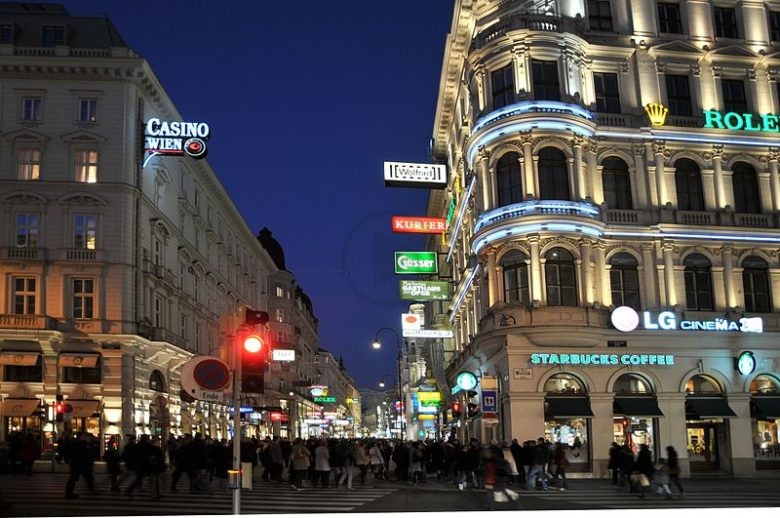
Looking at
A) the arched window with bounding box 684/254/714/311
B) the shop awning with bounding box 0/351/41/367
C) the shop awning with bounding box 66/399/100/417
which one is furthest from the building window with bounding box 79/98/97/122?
the arched window with bounding box 684/254/714/311

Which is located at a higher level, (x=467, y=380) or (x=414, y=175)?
(x=414, y=175)

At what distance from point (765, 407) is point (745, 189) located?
968 centimetres

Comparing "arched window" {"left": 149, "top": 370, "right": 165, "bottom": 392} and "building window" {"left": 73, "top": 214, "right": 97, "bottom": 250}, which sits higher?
"building window" {"left": 73, "top": 214, "right": 97, "bottom": 250}

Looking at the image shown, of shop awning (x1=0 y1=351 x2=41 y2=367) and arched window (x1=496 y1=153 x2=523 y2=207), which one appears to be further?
shop awning (x1=0 y1=351 x2=41 y2=367)

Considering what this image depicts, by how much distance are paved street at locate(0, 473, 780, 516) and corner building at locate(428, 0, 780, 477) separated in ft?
20.8

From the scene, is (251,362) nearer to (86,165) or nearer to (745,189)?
(745,189)

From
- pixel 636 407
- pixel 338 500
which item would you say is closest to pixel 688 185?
pixel 636 407

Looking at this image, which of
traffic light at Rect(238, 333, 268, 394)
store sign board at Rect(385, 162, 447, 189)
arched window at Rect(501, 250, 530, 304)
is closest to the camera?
traffic light at Rect(238, 333, 268, 394)

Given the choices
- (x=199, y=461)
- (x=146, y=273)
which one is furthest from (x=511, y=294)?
(x=146, y=273)

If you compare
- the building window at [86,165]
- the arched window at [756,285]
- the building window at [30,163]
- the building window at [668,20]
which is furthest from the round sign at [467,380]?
the building window at [30,163]

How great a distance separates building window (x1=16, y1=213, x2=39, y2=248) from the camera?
1884 inches

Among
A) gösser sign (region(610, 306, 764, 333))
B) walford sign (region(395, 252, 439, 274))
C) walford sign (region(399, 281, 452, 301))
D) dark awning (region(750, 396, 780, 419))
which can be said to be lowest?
dark awning (region(750, 396, 780, 419))

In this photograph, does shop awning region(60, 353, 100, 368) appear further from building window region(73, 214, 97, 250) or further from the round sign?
the round sign

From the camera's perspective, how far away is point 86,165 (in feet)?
160
